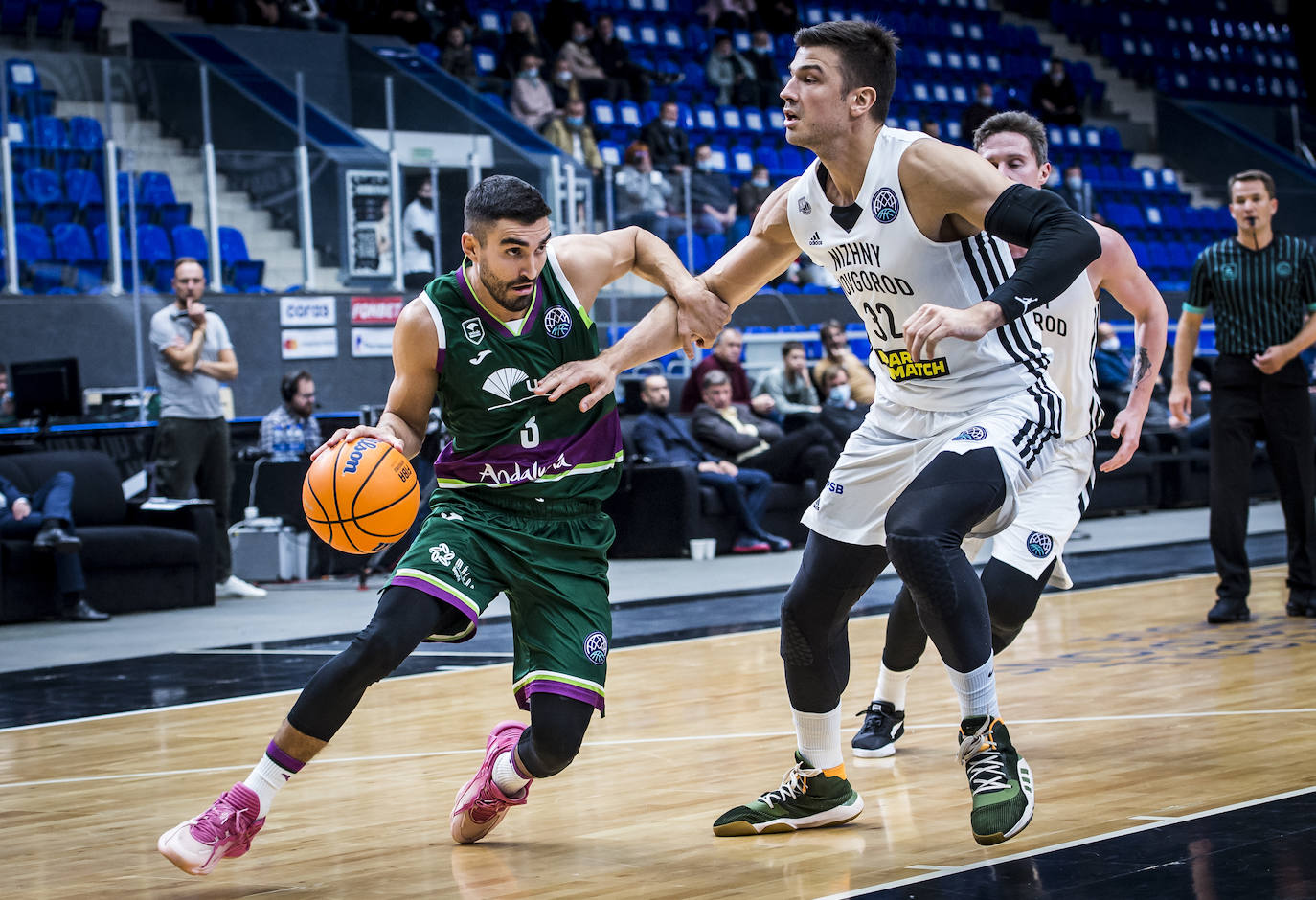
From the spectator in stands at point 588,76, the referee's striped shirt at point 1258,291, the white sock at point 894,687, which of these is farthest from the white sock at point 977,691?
the spectator in stands at point 588,76

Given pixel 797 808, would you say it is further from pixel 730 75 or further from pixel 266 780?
pixel 730 75

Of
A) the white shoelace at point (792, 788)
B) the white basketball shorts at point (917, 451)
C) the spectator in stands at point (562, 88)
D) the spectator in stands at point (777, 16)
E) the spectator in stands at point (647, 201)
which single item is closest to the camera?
the white basketball shorts at point (917, 451)

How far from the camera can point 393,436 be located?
3.79 metres

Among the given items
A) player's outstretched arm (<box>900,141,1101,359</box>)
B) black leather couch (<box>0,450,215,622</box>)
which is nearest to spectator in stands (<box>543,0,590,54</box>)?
black leather couch (<box>0,450,215,622</box>)

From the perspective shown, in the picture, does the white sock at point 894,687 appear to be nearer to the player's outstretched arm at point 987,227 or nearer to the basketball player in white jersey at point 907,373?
the basketball player in white jersey at point 907,373

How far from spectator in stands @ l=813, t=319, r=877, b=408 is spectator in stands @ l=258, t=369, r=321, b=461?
3.90 metres

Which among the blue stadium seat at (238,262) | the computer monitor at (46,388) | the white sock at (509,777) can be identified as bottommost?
the white sock at (509,777)

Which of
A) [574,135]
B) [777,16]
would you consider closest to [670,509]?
[574,135]

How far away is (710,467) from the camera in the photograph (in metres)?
11.5

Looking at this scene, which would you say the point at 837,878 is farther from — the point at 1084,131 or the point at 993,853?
the point at 1084,131

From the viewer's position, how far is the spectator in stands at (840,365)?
496 inches

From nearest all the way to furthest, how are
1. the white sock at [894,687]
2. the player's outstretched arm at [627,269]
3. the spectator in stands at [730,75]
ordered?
the player's outstretched arm at [627,269] → the white sock at [894,687] → the spectator in stands at [730,75]

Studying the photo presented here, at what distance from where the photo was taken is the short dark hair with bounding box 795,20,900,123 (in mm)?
3695

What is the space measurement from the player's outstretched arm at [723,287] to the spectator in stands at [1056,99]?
63.0 ft
